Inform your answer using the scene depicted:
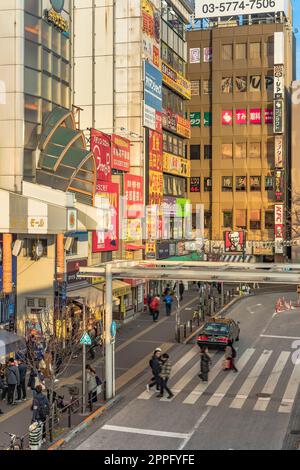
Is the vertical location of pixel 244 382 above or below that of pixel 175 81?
below

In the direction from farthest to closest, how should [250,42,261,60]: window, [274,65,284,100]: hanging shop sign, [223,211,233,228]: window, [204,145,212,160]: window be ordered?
[204,145,212,160]: window → [223,211,233,228]: window → [250,42,261,60]: window → [274,65,284,100]: hanging shop sign

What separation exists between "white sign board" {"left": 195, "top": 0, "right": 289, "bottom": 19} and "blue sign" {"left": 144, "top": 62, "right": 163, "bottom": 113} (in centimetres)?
3492

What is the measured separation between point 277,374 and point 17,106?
1744cm

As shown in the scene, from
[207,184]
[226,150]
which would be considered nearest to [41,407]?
[207,184]

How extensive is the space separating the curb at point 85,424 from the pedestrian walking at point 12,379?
336cm

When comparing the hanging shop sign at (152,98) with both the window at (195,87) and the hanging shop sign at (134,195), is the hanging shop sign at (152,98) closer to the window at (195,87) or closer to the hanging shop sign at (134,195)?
the hanging shop sign at (134,195)

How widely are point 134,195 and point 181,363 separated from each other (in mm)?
18419

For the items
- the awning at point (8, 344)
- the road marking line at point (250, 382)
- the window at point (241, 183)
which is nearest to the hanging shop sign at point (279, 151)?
the window at point (241, 183)

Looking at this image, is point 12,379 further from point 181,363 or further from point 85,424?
point 181,363

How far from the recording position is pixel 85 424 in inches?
805

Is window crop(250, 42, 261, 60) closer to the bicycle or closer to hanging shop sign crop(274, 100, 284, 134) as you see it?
hanging shop sign crop(274, 100, 284, 134)

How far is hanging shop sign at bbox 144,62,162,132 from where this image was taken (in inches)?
1902

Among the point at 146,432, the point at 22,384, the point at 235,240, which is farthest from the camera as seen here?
the point at 235,240

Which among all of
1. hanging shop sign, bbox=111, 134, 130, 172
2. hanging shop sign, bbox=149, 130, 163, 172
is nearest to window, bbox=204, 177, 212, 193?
hanging shop sign, bbox=149, 130, 163, 172
